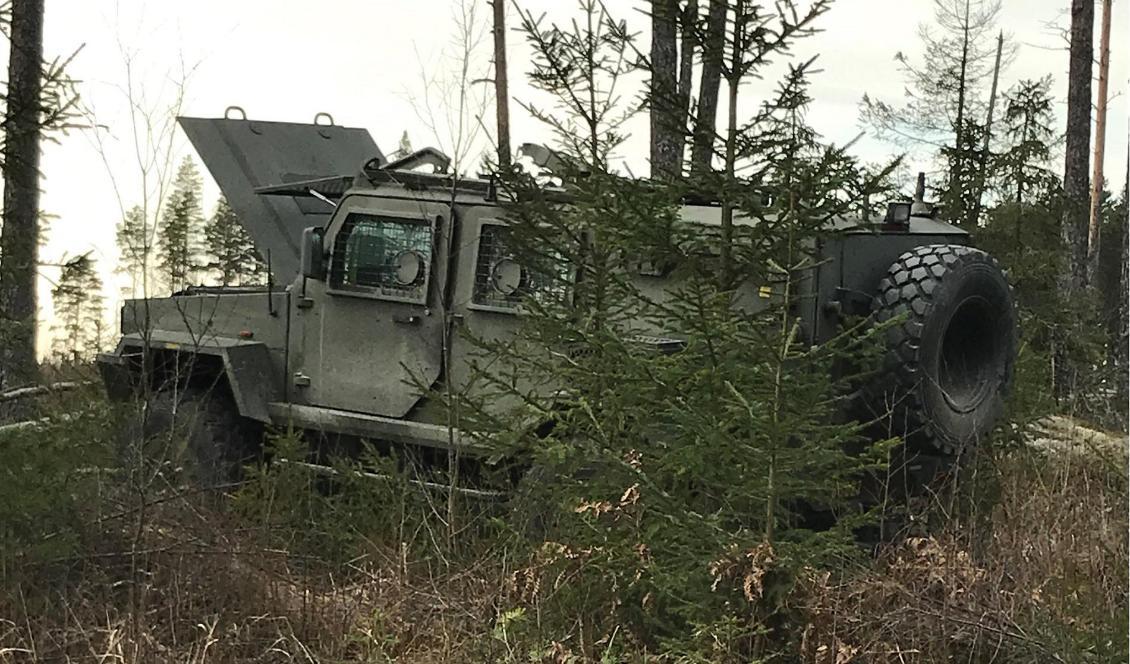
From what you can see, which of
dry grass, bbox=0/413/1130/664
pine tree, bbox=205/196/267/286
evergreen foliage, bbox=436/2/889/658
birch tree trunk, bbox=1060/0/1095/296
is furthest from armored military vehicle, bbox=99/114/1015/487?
birch tree trunk, bbox=1060/0/1095/296

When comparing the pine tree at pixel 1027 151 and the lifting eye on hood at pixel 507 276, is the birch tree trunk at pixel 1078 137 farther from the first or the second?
→ the lifting eye on hood at pixel 507 276

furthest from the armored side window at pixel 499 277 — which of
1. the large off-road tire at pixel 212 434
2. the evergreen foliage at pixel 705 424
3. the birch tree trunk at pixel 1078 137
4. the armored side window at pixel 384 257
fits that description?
the birch tree trunk at pixel 1078 137

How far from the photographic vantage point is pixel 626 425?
18.3 ft

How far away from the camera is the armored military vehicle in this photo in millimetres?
6926

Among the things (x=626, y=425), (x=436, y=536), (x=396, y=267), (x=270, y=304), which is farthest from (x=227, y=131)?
(x=626, y=425)

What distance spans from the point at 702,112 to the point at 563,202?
1.54 m

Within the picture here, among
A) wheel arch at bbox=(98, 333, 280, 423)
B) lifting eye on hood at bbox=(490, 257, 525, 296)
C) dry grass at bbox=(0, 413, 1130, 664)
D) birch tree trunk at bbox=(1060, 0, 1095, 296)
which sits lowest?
dry grass at bbox=(0, 413, 1130, 664)

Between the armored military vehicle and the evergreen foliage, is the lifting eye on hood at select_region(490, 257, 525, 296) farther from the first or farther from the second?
the evergreen foliage

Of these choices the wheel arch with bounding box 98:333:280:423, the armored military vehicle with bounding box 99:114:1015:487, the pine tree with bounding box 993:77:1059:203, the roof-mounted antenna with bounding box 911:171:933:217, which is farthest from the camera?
the pine tree with bounding box 993:77:1059:203

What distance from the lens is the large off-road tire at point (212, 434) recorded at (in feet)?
27.0

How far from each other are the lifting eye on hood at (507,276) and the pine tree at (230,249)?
Answer: 557 centimetres

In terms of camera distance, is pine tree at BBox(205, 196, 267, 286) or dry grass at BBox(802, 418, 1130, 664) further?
pine tree at BBox(205, 196, 267, 286)

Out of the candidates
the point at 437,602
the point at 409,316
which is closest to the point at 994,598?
the point at 437,602

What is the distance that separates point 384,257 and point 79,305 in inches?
108
